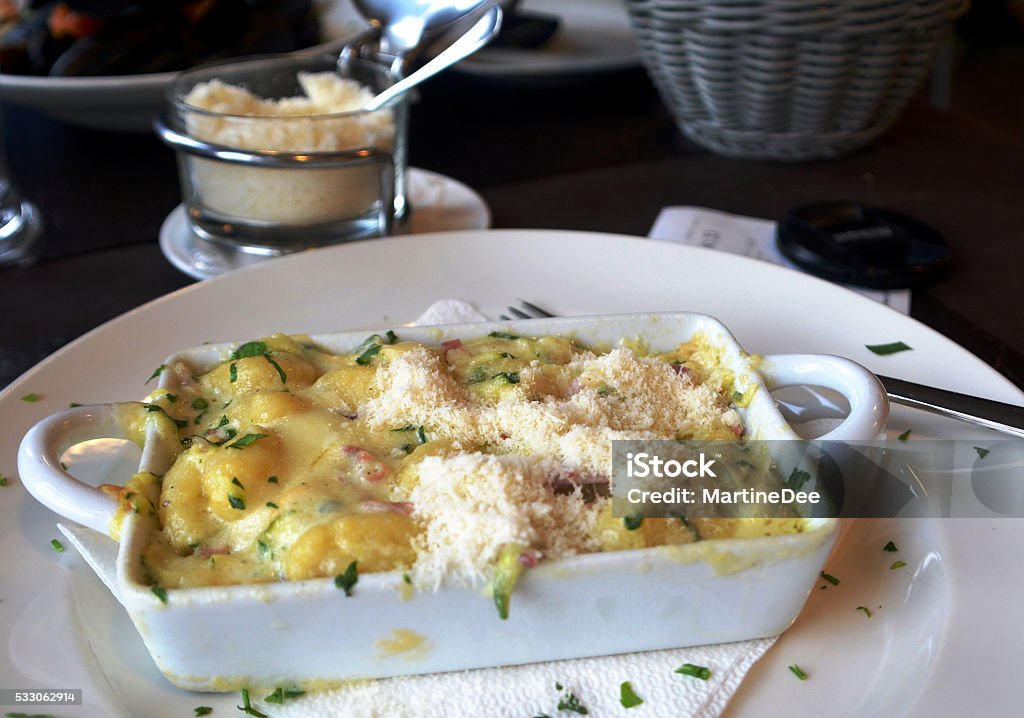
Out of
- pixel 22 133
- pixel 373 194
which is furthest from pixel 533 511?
pixel 22 133

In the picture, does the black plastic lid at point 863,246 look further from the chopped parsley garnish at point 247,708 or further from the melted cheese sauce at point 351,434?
the chopped parsley garnish at point 247,708

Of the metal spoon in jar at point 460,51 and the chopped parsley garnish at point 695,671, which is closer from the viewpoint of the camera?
the chopped parsley garnish at point 695,671

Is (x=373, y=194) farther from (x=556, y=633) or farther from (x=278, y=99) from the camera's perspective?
(x=556, y=633)

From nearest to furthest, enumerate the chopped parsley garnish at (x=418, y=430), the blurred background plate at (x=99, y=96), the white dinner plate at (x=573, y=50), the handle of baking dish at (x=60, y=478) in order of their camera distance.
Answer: the handle of baking dish at (x=60, y=478) → the chopped parsley garnish at (x=418, y=430) → the blurred background plate at (x=99, y=96) → the white dinner plate at (x=573, y=50)

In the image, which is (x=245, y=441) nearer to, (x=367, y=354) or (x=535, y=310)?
(x=367, y=354)

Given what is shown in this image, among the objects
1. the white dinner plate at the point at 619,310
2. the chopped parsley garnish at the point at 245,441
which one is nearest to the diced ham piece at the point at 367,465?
the chopped parsley garnish at the point at 245,441

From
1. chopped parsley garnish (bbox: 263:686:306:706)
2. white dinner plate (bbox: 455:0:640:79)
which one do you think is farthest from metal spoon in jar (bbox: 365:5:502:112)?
chopped parsley garnish (bbox: 263:686:306:706)

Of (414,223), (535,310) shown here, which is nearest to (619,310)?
(535,310)
